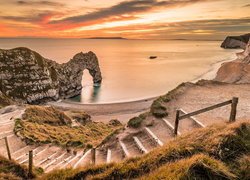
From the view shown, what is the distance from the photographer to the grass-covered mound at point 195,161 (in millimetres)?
6820

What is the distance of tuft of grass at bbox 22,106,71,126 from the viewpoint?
2896 cm

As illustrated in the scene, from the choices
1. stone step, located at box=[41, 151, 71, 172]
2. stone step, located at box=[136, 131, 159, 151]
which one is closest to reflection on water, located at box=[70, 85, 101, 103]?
stone step, located at box=[41, 151, 71, 172]

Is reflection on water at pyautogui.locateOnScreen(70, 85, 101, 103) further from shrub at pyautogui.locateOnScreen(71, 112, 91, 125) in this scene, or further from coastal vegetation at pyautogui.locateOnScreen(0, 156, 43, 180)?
coastal vegetation at pyautogui.locateOnScreen(0, 156, 43, 180)

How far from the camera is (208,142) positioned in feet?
27.9

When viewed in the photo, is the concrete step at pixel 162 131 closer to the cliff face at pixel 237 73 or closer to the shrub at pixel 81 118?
the cliff face at pixel 237 73

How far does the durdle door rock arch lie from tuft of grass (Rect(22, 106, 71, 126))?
2408 centimetres

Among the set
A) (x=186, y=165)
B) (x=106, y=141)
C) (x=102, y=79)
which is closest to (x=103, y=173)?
(x=186, y=165)

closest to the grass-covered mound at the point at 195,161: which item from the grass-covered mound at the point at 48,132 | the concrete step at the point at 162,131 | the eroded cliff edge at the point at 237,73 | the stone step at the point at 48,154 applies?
the concrete step at the point at 162,131

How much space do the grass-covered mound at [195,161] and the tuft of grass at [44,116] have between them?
68.2 feet

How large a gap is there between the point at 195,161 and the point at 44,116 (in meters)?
27.2

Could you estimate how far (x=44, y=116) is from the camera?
103ft

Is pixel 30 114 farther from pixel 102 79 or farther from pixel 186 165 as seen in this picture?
pixel 102 79

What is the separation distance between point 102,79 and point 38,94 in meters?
37.0

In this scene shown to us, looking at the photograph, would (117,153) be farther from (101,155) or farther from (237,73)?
(237,73)
